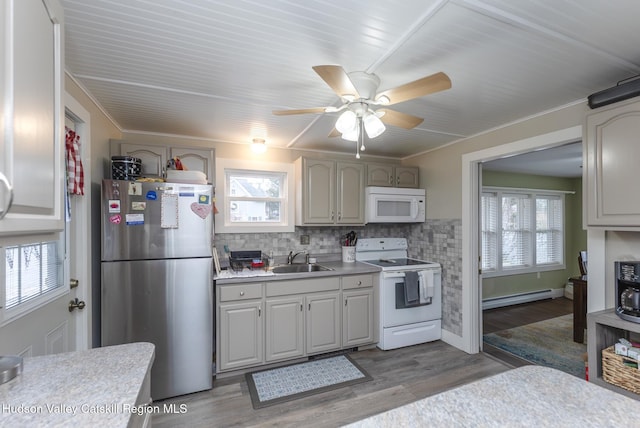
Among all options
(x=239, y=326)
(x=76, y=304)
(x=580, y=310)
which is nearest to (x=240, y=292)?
(x=239, y=326)

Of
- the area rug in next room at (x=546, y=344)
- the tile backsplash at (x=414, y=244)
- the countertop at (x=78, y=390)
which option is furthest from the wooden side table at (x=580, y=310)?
the countertop at (x=78, y=390)

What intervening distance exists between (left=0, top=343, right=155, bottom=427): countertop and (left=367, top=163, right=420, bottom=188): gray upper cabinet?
287cm

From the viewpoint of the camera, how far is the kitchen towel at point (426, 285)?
10.3 feet

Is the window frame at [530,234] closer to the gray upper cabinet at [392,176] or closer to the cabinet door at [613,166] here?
the gray upper cabinet at [392,176]

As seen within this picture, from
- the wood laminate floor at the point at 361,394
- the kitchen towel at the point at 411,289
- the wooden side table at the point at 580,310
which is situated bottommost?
the wood laminate floor at the point at 361,394

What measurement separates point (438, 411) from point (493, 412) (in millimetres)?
151

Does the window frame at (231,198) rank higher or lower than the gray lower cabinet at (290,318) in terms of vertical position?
higher

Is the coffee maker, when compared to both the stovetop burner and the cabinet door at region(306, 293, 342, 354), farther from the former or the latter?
the cabinet door at region(306, 293, 342, 354)

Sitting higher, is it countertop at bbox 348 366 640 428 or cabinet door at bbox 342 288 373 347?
countertop at bbox 348 366 640 428

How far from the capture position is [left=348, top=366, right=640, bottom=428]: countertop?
757 millimetres

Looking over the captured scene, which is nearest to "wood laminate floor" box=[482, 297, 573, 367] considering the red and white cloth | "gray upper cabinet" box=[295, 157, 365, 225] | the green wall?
the green wall

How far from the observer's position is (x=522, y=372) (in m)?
1.02

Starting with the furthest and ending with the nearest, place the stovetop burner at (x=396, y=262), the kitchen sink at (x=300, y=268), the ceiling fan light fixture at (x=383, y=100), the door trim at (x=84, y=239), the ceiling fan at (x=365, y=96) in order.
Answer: the stovetop burner at (x=396, y=262)
the kitchen sink at (x=300, y=268)
the door trim at (x=84, y=239)
the ceiling fan light fixture at (x=383, y=100)
the ceiling fan at (x=365, y=96)

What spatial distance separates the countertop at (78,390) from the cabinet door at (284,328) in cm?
159
